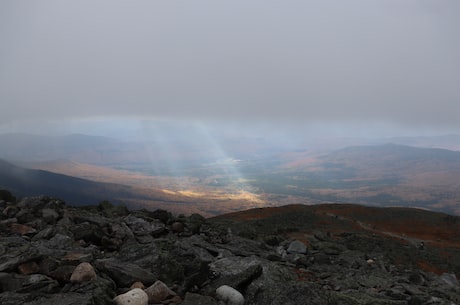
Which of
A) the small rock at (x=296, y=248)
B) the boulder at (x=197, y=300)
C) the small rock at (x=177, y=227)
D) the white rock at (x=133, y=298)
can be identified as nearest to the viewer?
the white rock at (x=133, y=298)

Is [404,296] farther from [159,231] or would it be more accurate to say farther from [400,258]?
[400,258]

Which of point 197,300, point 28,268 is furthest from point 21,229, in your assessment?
point 197,300

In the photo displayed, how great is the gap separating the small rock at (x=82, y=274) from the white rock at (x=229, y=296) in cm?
329

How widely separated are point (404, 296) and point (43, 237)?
47.9 ft

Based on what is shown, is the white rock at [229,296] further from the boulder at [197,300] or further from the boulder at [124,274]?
the boulder at [124,274]

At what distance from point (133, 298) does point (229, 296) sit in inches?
106

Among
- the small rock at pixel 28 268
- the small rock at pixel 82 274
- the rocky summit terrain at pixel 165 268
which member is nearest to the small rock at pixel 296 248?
the rocky summit terrain at pixel 165 268

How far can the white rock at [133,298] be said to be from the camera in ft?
24.8

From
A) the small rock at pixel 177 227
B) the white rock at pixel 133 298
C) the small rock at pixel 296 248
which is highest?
the white rock at pixel 133 298

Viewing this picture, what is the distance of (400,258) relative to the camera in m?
28.4

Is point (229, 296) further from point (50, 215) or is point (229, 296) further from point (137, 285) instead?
point (50, 215)

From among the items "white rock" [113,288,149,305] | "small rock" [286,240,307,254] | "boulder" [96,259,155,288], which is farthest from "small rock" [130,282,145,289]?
"small rock" [286,240,307,254]

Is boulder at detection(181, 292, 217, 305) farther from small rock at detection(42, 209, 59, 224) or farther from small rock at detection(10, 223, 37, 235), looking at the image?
small rock at detection(42, 209, 59, 224)

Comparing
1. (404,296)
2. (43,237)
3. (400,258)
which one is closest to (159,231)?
(43,237)
